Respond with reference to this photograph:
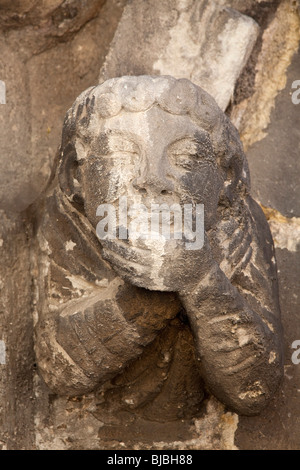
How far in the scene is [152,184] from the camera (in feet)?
6.89

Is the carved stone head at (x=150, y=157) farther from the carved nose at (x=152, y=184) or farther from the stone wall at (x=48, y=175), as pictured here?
the stone wall at (x=48, y=175)

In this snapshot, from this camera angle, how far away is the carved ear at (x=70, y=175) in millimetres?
2283

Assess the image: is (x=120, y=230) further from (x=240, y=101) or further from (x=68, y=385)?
(x=240, y=101)

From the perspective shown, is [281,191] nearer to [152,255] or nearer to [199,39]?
[199,39]

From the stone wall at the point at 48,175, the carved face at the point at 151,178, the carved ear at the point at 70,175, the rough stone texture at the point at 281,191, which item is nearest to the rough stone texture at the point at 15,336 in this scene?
the stone wall at the point at 48,175

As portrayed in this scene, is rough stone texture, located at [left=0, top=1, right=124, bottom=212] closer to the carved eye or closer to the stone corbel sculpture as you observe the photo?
the stone corbel sculpture

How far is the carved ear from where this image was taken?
89.9 inches

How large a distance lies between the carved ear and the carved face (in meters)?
0.05

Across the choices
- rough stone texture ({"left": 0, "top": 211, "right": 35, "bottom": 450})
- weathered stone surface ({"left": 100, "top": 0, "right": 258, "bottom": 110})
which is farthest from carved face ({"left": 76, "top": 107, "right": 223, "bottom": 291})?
weathered stone surface ({"left": 100, "top": 0, "right": 258, "bottom": 110})

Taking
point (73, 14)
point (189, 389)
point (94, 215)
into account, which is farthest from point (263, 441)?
point (73, 14)

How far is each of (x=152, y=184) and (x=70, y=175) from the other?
290 millimetres

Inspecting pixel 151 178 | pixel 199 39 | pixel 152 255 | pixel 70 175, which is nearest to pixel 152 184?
pixel 151 178

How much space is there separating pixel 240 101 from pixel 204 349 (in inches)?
31.8

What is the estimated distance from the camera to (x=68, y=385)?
7.91 feet
